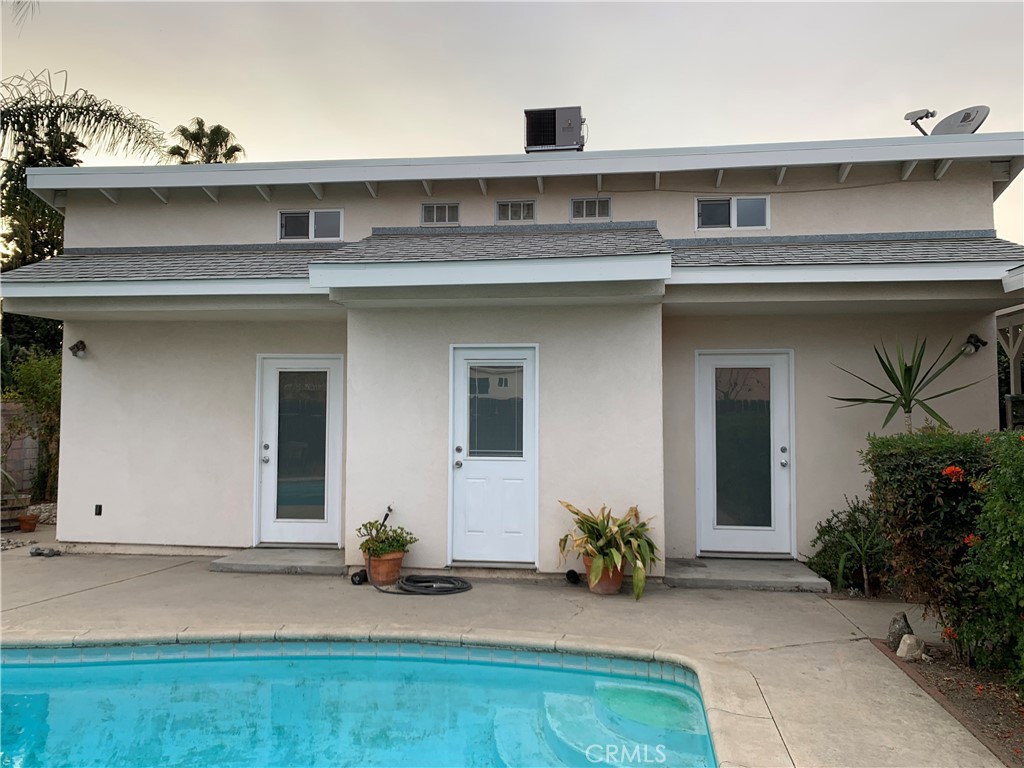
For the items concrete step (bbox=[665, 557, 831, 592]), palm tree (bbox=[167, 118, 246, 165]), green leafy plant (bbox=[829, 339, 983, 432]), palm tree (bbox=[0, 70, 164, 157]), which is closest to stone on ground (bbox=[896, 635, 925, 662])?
concrete step (bbox=[665, 557, 831, 592])

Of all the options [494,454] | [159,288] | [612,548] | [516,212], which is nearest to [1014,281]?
[612,548]

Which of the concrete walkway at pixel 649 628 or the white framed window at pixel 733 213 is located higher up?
the white framed window at pixel 733 213

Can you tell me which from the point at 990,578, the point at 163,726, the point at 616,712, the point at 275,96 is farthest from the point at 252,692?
the point at 275,96

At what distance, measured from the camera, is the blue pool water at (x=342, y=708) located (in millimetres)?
3646

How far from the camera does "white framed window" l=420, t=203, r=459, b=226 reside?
331 inches

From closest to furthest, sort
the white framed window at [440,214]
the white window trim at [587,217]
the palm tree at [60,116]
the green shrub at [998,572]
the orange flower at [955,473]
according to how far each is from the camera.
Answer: the green shrub at [998,572]
the orange flower at [955,473]
the white window trim at [587,217]
the white framed window at [440,214]
the palm tree at [60,116]

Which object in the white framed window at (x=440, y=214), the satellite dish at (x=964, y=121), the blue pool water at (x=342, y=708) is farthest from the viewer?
the white framed window at (x=440, y=214)

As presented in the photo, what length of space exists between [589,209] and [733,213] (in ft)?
5.88

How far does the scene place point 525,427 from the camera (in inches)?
263

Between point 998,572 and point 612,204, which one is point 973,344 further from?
point 998,572

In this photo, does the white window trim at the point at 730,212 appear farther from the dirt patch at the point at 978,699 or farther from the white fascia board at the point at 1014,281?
the dirt patch at the point at 978,699

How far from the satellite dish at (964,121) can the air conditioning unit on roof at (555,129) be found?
4595 millimetres

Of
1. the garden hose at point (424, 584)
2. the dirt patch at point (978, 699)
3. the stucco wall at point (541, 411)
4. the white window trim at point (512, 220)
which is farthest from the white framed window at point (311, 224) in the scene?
the dirt patch at point (978, 699)

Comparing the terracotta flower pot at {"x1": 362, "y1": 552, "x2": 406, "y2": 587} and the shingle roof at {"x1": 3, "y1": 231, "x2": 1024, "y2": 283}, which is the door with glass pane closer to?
the shingle roof at {"x1": 3, "y1": 231, "x2": 1024, "y2": 283}
